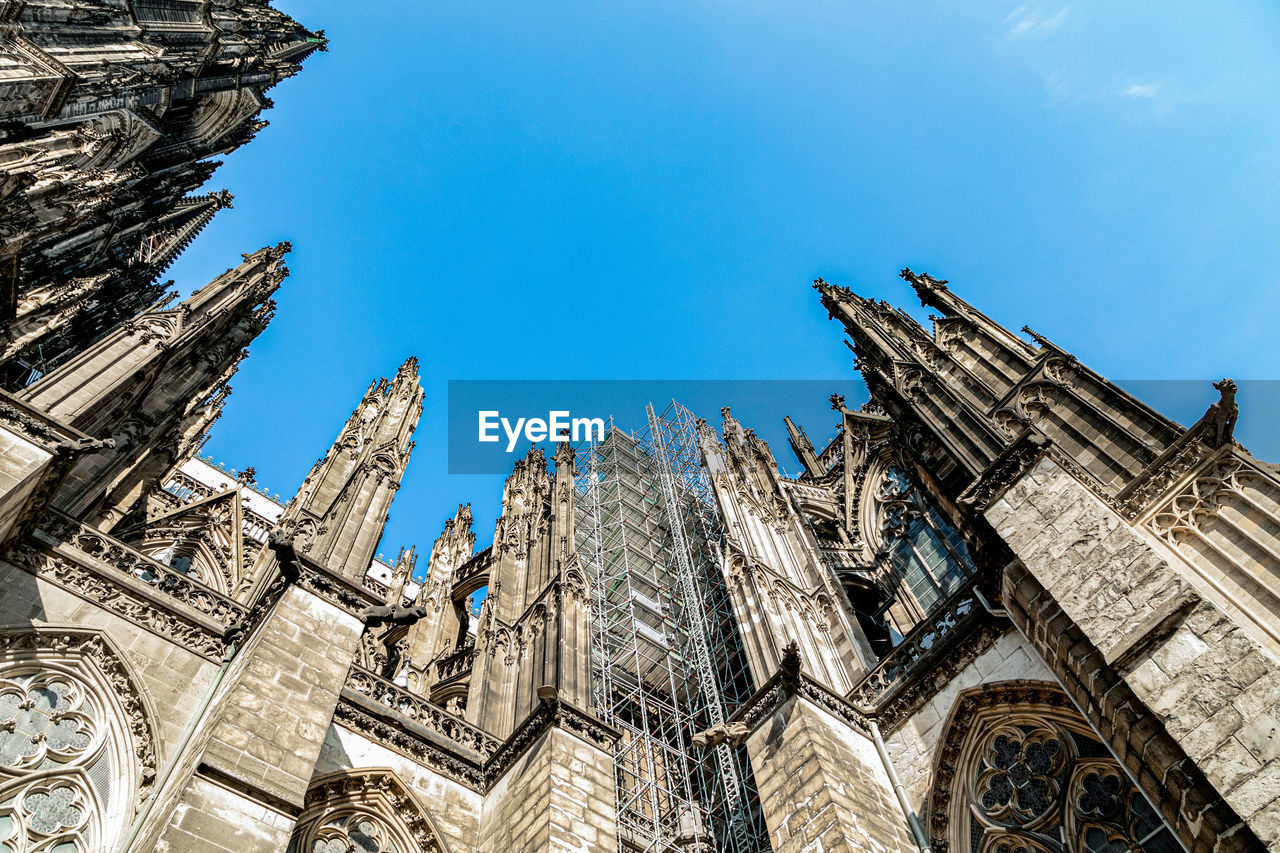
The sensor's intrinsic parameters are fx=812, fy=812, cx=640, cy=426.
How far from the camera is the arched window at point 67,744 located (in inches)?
319

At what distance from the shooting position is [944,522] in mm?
15109

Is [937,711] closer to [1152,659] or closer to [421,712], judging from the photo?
[1152,659]

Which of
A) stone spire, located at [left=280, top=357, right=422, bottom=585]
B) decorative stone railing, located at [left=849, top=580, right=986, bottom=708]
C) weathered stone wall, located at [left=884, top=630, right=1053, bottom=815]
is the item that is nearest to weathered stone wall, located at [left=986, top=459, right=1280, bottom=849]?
weathered stone wall, located at [left=884, top=630, right=1053, bottom=815]

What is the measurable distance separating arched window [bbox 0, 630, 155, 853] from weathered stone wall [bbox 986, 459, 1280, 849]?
991 cm

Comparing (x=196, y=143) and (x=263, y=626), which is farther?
(x=196, y=143)

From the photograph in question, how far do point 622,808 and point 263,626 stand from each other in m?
7.33

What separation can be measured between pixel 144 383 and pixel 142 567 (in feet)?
15.5

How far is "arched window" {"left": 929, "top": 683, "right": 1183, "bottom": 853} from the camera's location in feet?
26.8

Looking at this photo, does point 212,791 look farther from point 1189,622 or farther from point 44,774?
point 1189,622

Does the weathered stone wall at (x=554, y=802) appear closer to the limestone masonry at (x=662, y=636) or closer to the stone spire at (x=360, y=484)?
the limestone masonry at (x=662, y=636)

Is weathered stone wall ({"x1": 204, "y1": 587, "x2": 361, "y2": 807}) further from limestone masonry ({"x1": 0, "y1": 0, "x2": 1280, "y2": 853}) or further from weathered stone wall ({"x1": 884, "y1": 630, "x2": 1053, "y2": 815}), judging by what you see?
weathered stone wall ({"x1": 884, "y1": 630, "x2": 1053, "y2": 815})

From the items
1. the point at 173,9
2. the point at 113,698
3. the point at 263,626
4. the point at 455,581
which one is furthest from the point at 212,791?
the point at 173,9

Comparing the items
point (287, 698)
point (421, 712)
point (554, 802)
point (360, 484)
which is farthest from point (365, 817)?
point (360, 484)

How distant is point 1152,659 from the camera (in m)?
7.48
